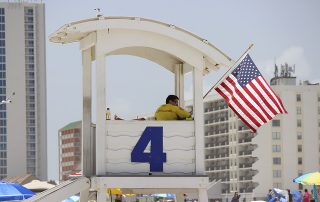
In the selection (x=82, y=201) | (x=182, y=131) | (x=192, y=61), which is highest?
(x=192, y=61)

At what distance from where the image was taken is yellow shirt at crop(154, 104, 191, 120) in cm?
1933

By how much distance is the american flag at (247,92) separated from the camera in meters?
20.2

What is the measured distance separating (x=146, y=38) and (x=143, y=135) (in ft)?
5.97

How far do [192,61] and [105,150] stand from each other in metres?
2.42

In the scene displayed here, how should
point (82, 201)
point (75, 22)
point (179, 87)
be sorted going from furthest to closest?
point (179, 87) → point (82, 201) → point (75, 22)

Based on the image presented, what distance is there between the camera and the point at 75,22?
1852 cm

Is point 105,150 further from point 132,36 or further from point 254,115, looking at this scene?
point 254,115

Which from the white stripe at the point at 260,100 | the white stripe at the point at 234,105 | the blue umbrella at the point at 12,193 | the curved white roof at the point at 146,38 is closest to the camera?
the curved white roof at the point at 146,38

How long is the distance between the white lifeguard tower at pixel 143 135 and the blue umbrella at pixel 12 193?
6.49 m

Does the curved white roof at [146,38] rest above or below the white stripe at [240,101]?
Result: above

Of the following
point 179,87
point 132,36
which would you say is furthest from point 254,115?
point 132,36

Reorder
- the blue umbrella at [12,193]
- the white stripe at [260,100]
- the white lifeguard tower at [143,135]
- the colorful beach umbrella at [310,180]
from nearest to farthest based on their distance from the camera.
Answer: the white lifeguard tower at [143,135], the white stripe at [260,100], the blue umbrella at [12,193], the colorful beach umbrella at [310,180]

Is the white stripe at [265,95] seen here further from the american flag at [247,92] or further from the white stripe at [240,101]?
the white stripe at [240,101]

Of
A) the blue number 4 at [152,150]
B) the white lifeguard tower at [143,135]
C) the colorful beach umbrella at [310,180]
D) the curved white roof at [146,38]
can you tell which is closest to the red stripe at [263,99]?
the curved white roof at [146,38]
